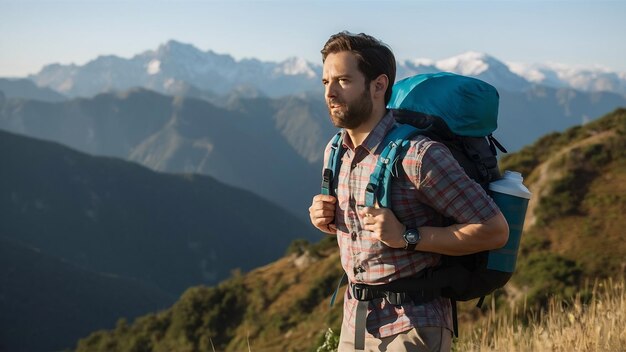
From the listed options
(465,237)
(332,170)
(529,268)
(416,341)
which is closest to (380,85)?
(332,170)

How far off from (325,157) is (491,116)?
1.02m

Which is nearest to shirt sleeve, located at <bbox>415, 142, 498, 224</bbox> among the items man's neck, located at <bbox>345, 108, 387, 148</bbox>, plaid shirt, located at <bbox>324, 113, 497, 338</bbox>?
plaid shirt, located at <bbox>324, 113, 497, 338</bbox>

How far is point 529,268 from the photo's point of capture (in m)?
19.9

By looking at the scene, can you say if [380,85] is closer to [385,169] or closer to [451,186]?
[385,169]

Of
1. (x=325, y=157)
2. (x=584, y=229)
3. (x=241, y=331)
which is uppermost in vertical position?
(x=325, y=157)

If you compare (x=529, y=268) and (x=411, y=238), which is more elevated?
(x=411, y=238)

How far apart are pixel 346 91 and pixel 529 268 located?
59.9ft

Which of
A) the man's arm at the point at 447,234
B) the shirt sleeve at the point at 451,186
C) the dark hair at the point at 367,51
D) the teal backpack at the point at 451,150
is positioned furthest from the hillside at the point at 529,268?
the dark hair at the point at 367,51

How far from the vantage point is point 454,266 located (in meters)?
3.43

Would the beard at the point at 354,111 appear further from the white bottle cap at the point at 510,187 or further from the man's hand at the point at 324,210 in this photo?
the white bottle cap at the point at 510,187

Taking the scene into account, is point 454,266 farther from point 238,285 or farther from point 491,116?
point 238,285

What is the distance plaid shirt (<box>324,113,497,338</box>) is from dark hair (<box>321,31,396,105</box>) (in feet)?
0.92

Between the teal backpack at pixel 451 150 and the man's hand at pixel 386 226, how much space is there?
2.8 inches

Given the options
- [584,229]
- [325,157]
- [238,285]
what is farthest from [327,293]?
[325,157]
